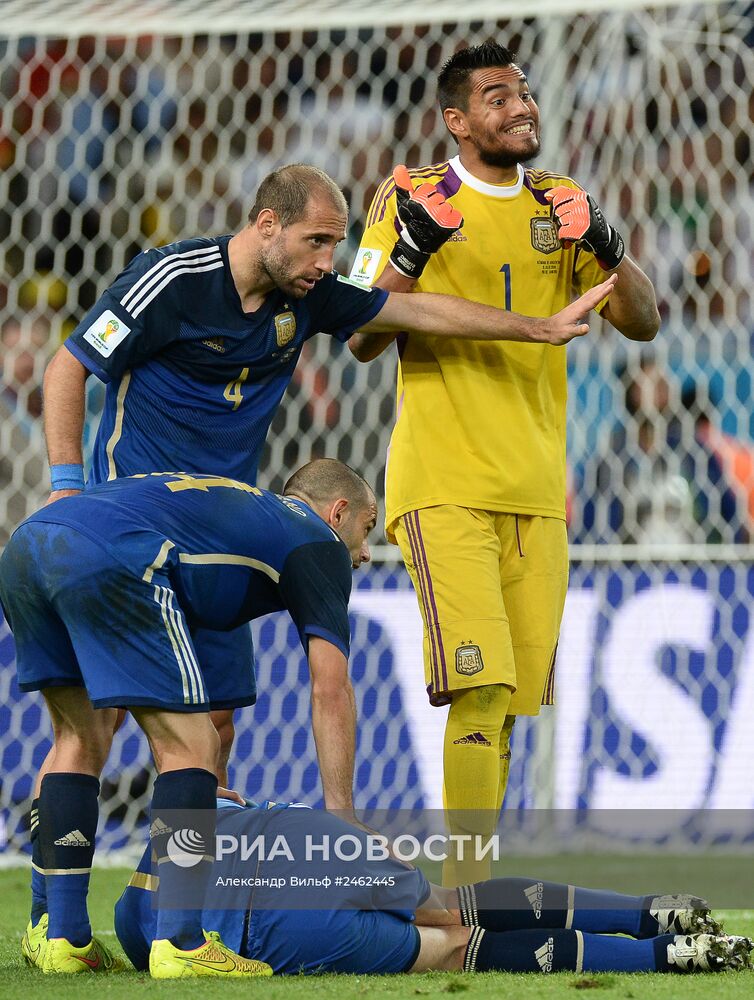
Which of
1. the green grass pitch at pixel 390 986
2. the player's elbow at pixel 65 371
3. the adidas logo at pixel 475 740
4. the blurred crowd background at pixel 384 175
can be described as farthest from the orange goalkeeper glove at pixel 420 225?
the blurred crowd background at pixel 384 175

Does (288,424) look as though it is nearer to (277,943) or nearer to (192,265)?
(192,265)

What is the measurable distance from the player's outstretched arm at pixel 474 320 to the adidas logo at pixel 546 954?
4.76 ft

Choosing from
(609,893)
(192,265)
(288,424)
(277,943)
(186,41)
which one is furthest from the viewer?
(186,41)

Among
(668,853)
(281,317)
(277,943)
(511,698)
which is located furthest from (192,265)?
(668,853)

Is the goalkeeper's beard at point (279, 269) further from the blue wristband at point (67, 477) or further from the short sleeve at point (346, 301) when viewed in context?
the blue wristband at point (67, 477)

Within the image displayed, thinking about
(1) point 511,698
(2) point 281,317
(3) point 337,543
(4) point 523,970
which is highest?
(2) point 281,317

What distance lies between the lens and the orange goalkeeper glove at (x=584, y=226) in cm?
371

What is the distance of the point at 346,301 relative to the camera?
372 centimetres

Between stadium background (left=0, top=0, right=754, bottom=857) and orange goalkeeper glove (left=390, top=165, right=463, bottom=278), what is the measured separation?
Answer: 230cm

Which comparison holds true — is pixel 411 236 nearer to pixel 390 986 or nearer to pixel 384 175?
pixel 390 986

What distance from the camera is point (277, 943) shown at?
9.68 feet

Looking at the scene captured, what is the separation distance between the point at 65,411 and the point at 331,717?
3.20 feet

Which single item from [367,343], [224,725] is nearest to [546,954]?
[224,725]

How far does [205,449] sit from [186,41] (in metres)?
4.10
